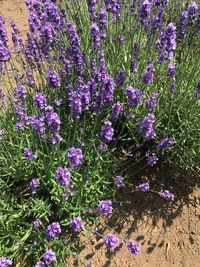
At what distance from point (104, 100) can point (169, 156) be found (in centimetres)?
108

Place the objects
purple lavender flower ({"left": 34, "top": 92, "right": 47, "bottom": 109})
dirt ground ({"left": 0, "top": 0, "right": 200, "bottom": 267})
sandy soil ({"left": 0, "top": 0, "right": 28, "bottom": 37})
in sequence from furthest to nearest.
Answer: sandy soil ({"left": 0, "top": 0, "right": 28, "bottom": 37})
dirt ground ({"left": 0, "top": 0, "right": 200, "bottom": 267})
purple lavender flower ({"left": 34, "top": 92, "right": 47, "bottom": 109})

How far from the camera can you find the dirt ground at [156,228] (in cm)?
314

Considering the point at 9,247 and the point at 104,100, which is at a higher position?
the point at 104,100

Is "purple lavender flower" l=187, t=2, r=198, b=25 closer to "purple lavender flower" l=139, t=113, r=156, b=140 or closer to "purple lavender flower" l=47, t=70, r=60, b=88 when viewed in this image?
"purple lavender flower" l=139, t=113, r=156, b=140

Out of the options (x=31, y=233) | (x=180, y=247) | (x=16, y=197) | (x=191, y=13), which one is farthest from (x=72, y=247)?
(x=191, y=13)

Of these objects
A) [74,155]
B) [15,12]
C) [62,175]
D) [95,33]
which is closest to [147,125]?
[74,155]

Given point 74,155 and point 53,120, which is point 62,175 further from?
point 53,120

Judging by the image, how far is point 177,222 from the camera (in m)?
3.40

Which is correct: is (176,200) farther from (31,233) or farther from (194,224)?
(31,233)

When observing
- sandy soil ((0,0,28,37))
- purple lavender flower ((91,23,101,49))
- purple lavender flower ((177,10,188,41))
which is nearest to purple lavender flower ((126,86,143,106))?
purple lavender flower ((91,23,101,49))

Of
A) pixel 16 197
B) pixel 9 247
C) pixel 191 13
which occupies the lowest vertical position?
pixel 9 247

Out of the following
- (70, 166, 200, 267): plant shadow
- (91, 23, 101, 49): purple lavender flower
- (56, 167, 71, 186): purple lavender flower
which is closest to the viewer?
(56, 167, 71, 186): purple lavender flower

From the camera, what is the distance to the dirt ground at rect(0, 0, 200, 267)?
3137 mm

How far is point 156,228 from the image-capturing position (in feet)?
11.0
